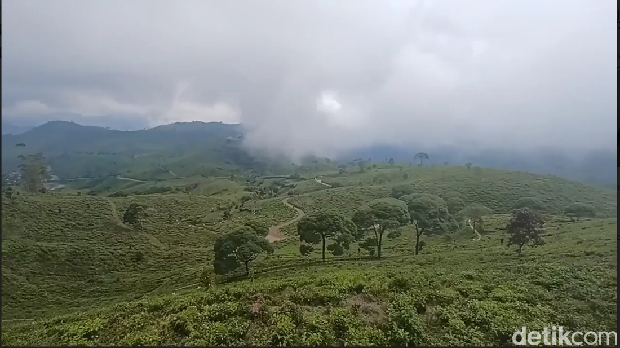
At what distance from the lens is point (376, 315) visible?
14.7 metres

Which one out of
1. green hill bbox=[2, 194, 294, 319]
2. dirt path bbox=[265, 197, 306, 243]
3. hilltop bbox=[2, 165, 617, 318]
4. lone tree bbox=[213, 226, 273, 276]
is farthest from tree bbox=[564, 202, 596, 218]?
lone tree bbox=[213, 226, 273, 276]

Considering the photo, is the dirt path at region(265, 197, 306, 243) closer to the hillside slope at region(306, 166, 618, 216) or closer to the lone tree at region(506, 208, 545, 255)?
the hillside slope at region(306, 166, 618, 216)

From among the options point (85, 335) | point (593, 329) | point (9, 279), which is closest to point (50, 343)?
point (85, 335)

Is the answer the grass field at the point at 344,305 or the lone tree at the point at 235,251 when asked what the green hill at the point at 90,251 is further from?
the lone tree at the point at 235,251

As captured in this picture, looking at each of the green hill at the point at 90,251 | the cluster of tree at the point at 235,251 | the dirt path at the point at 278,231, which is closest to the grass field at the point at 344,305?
the green hill at the point at 90,251

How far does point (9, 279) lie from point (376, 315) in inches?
1931

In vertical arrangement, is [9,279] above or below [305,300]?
below

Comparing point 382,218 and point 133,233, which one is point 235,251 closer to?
point 382,218

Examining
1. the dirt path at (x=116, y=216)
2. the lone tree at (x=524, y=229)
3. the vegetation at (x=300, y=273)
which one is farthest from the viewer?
the dirt path at (x=116, y=216)

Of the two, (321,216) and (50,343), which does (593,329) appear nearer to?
(50,343)

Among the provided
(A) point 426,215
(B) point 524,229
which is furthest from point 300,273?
(B) point 524,229

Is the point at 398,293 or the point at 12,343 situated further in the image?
the point at 398,293

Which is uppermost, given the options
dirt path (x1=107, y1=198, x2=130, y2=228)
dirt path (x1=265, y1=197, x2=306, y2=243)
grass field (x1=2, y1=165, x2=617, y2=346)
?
grass field (x1=2, y1=165, x2=617, y2=346)

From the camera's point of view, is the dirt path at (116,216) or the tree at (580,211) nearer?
the tree at (580,211)
